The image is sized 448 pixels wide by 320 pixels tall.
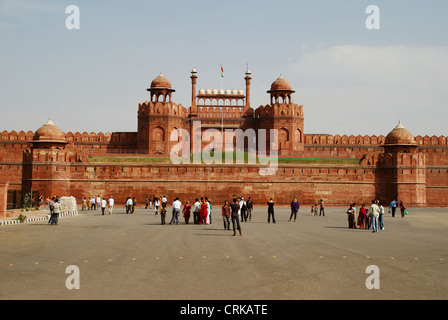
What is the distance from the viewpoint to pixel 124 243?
13.8 metres

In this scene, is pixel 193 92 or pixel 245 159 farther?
pixel 193 92

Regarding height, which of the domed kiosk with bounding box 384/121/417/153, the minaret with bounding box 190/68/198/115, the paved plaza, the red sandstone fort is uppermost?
the minaret with bounding box 190/68/198/115

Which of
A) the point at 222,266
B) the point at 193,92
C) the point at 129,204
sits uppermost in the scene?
the point at 193,92

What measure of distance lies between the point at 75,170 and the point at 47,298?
113ft

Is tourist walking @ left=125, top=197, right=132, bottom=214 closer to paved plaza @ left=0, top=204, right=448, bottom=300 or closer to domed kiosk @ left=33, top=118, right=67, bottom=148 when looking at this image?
paved plaza @ left=0, top=204, right=448, bottom=300

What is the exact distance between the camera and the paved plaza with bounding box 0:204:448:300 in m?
7.39

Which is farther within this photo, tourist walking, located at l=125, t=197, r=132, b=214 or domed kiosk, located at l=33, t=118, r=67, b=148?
domed kiosk, located at l=33, t=118, r=67, b=148

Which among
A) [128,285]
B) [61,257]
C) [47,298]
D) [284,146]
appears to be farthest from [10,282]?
[284,146]

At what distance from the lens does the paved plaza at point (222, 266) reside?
7.39m

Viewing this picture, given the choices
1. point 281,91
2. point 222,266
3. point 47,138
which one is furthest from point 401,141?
point 222,266

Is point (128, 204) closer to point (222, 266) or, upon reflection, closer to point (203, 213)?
point (203, 213)

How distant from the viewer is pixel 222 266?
975cm

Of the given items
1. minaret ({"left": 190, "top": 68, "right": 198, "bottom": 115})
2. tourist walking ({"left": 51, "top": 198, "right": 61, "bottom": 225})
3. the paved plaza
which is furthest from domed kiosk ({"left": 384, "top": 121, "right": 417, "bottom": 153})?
tourist walking ({"left": 51, "top": 198, "right": 61, "bottom": 225})

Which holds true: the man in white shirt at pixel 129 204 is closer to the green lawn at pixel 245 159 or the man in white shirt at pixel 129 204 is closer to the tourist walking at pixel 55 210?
the tourist walking at pixel 55 210
